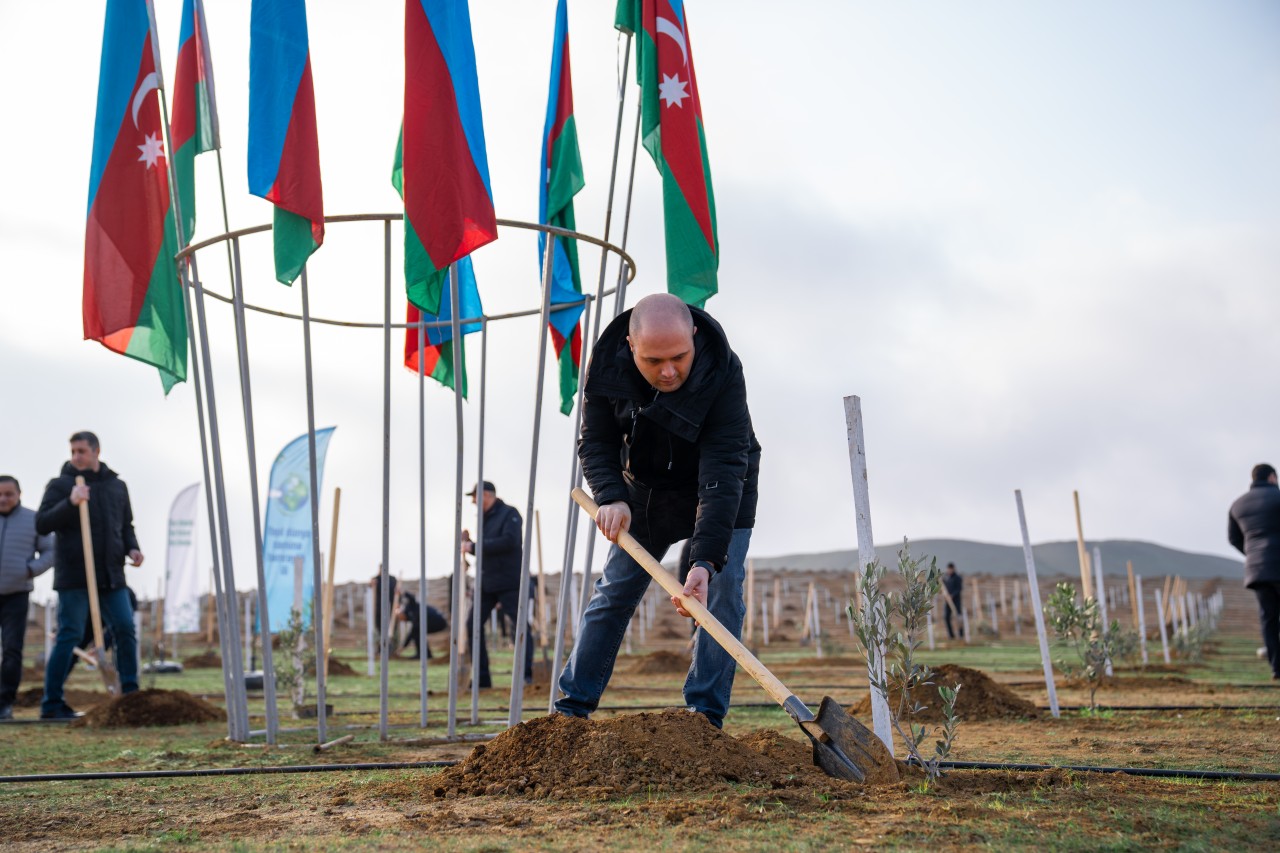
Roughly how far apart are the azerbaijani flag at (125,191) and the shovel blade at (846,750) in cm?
362

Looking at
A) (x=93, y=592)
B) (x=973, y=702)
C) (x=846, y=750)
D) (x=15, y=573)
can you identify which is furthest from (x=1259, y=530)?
(x=15, y=573)

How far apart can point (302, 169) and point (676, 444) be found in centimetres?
203

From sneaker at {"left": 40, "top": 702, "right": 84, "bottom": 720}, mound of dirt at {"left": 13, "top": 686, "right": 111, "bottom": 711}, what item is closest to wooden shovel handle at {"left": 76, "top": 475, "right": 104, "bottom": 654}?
sneaker at {"left": 40, "top": 702, "right": 84, "bottom": 720}

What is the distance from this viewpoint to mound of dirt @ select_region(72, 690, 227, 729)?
645cm

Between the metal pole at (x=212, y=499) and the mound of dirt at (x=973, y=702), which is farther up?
the metal pole at (x=212, y=499)

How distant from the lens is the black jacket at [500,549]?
30.3 ft

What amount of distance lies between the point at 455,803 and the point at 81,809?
45.9 inches

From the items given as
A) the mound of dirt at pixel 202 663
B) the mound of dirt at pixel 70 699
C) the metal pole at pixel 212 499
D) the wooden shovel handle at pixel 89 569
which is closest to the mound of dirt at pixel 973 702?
the metal pole at pixel 212 499

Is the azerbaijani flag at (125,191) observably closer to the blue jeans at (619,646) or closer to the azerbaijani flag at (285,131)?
the azerbaijani flag at (285,131)

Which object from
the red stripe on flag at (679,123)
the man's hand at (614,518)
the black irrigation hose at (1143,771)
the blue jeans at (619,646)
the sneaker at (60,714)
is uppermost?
the red stripe on flag at (679,123)

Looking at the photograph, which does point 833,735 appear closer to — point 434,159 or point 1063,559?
point 434,159

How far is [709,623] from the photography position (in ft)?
11.2

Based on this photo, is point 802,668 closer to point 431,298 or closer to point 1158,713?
point 1158,713

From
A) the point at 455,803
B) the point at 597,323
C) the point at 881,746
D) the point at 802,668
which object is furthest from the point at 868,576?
the point at 802,668
